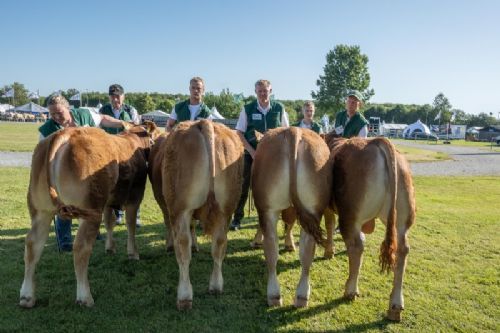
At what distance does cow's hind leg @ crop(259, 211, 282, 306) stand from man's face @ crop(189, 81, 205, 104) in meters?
3.21


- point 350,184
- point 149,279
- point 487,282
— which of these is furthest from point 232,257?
point 487,282

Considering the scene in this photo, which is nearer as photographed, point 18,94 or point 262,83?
point 262,83

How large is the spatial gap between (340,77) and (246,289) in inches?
2348

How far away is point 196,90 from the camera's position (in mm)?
6898

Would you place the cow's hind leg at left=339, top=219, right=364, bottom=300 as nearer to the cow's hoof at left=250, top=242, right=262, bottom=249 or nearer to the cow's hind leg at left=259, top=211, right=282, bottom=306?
the cow's hind leg at left=259, top=211, right=282, bottom=306

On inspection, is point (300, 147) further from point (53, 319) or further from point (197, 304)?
point (53, 319)

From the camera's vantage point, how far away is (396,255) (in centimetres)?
438

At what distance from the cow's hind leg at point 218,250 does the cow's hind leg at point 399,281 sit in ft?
6.79

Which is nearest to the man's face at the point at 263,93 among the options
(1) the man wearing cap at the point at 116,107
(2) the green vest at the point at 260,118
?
(2) the green vest at the point at 260,118

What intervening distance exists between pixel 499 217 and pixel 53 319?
995cm

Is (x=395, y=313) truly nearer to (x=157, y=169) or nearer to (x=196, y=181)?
(x=196, y=181)

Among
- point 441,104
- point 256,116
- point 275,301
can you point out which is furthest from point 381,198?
point 441,104

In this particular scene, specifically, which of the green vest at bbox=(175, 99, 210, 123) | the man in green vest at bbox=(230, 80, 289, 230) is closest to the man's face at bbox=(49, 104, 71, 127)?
the green vest at bbox=(175, 99, 210, 123)

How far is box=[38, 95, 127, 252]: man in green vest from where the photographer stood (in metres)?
5.34
